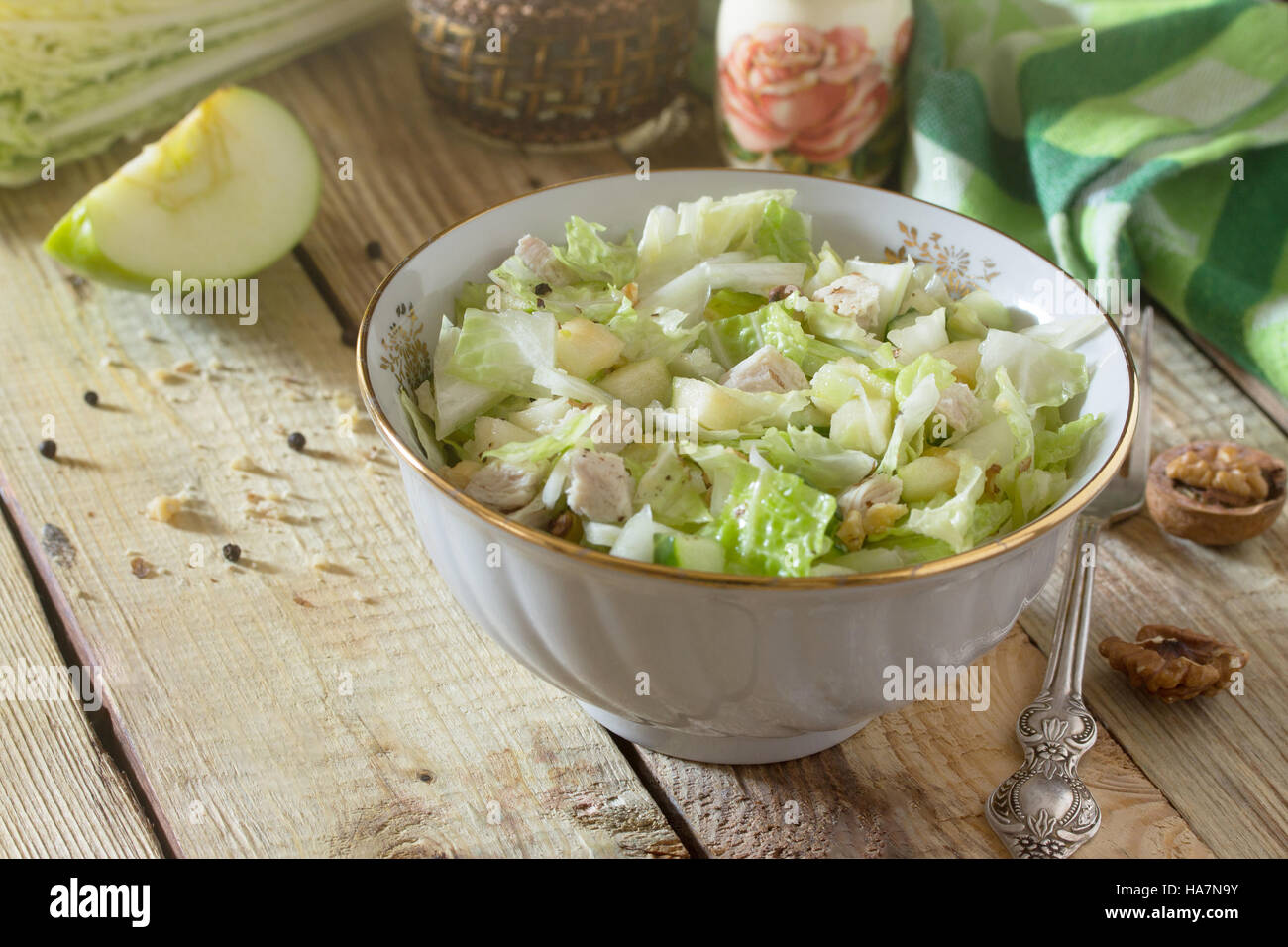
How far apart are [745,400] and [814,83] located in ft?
4.03

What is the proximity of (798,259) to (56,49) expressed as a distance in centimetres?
183

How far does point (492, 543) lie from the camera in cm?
125

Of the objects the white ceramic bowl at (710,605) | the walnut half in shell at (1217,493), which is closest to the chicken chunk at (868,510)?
the white ceramic bowl at (710,605)

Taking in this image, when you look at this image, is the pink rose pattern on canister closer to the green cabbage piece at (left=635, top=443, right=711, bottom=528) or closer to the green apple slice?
the green apple slice

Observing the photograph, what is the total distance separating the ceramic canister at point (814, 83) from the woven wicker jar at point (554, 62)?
0.17 m

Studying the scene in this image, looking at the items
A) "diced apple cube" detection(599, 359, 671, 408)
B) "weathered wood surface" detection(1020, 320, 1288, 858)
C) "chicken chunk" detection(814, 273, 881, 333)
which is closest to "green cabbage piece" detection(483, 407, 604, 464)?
"diced apple cube" detection(599, 359, 671, 408)

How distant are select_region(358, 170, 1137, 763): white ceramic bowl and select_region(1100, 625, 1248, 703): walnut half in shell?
1.01 feet

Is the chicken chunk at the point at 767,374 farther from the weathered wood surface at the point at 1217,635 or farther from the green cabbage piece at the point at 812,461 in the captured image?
the weathered wood surface at the point at 1217,635

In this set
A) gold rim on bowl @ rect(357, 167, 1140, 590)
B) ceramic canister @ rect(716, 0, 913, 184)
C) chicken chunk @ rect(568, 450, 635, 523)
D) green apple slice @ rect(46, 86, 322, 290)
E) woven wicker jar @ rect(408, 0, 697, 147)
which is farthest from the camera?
woven wicker jar @ rect(408, 0, 697, 147)

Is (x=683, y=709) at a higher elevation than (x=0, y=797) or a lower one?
higher

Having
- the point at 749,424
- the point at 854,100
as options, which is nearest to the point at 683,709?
the point at 749,424

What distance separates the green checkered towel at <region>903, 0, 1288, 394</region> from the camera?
7.42 ft

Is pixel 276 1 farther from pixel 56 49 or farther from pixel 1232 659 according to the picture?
pixel 1232 659
